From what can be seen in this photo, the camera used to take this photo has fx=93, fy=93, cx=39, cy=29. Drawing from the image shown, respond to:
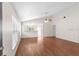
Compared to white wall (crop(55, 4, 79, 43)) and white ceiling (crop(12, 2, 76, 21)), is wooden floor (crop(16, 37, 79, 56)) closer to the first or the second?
white wall (crop(55, 4, 79, 43))

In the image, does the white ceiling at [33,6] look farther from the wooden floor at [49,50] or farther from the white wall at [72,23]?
the wooden floor at [49,50]

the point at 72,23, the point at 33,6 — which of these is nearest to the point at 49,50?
the point at 33,6

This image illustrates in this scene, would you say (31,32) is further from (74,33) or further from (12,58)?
(12,58)

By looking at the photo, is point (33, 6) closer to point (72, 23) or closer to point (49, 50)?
point (49, 50)

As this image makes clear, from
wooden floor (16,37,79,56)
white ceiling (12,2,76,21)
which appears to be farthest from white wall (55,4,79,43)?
wooden floor (16,37,79,56)

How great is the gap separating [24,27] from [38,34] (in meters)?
2.34

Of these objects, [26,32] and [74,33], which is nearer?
[74,33]

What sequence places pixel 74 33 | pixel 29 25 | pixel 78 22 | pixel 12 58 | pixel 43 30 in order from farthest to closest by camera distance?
pixel 43 30, pixel 29 25, pixel 74 33, pixel 78 22, pixel 12 58

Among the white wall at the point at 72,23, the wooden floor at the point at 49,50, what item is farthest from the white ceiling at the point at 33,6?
the wooden floor at the point at 49,50

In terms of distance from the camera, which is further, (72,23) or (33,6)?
(72,23)

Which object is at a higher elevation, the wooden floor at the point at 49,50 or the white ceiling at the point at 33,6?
the white ceiling at the point at 33,6

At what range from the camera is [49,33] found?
524 inches

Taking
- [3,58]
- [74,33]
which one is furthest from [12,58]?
[74,33]

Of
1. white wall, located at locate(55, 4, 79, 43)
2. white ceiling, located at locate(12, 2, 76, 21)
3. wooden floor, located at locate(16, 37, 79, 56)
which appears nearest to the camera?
white ceiling, located at locate(12, 2, 76, 21)
